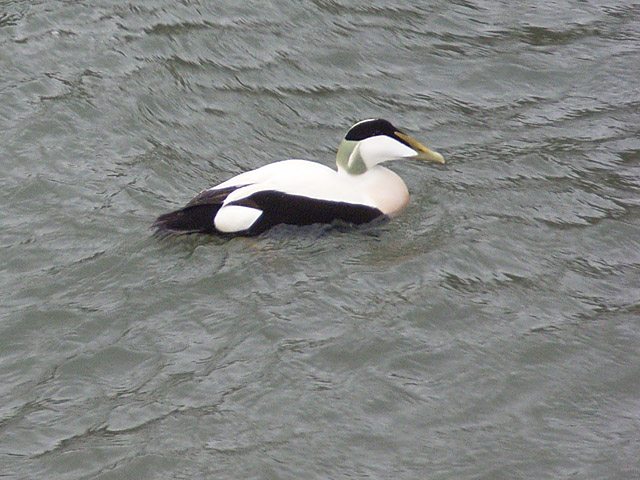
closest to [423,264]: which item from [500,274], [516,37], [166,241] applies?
[500,274]

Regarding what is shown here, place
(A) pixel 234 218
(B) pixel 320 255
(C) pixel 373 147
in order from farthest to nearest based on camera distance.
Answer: (C) pixel 373 147
(A) pixel 234 218
(B) pixel 320 255

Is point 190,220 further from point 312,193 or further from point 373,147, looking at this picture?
point 373,147

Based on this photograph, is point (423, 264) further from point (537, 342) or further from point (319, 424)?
point (319, 424)

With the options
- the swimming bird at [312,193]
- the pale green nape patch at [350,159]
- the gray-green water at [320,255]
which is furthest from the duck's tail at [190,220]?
the pale green nape patch at [350,159]

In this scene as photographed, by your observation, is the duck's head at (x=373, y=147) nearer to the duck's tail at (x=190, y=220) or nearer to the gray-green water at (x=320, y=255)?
the gray-green water at (x=320, y=255)

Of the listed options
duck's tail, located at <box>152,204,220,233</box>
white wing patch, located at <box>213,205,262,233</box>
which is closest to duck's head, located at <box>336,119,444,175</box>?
white wing patch, located at <box>213,205,262,233</box>

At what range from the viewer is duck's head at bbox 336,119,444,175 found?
6359mm

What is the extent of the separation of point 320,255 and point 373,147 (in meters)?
0.82

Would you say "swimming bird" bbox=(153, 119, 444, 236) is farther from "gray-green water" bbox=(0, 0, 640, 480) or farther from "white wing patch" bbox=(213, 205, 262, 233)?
"gray-green water" bbox=(0, 0, 640, 480)

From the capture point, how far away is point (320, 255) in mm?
5945

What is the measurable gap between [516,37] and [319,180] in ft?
9.58

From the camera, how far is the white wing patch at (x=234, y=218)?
606 centimetres

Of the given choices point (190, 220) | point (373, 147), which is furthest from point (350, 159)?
point (190, 220)

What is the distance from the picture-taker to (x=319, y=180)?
6.22 m
